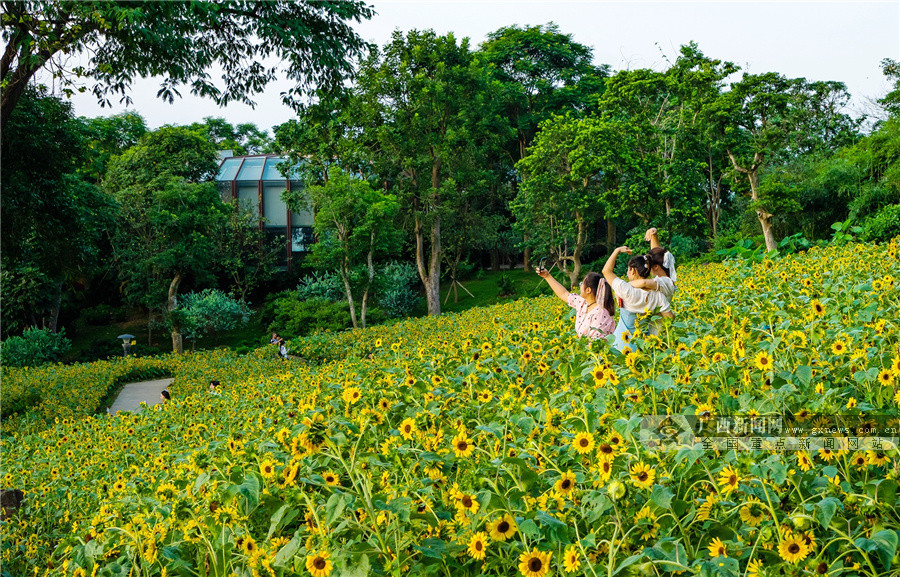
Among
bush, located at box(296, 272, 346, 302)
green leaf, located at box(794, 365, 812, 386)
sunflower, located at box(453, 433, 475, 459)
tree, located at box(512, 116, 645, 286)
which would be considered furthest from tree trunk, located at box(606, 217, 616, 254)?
sunflower, located at box(453, 433, 475, 459)

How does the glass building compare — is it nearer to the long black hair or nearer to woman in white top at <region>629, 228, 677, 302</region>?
woman in white top at <region>629, 228, 677, 302</region>

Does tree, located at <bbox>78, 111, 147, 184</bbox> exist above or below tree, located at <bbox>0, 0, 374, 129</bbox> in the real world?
above

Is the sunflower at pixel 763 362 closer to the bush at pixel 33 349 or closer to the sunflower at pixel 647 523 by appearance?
the sunflower at pixel 647 523

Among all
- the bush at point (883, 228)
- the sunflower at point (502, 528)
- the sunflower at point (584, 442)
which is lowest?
the sunflower at point (502, 528)

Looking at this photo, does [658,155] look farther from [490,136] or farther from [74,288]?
[74,288]

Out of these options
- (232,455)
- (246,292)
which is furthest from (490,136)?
(232,455)

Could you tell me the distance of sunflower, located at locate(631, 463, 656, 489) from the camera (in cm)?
190

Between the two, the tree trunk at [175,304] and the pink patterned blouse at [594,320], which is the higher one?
the pink patterned blouse at [594,320]

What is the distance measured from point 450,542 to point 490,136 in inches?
1057

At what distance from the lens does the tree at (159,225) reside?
80.6ft

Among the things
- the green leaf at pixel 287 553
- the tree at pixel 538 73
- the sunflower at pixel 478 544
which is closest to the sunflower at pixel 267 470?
the green leaf at pixel 287 553

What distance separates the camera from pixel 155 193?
24359 millimetres

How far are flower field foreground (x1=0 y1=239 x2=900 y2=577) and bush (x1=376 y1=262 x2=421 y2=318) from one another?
74.0 feet

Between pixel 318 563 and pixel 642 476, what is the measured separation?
34.7 inches
